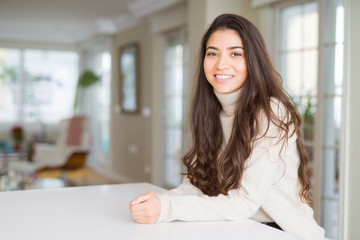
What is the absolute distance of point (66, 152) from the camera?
6410 mm

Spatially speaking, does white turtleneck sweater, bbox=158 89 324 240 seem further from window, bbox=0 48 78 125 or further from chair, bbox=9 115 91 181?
window, bbox=0 48 78 125

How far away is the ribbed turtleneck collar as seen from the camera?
4.32 feet

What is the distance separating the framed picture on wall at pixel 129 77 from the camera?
6438mm

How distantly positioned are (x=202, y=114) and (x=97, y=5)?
5.09 meters

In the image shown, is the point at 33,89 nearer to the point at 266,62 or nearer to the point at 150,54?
the point at 150,54

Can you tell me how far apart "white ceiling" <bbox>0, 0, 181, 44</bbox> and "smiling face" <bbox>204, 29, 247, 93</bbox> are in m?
3.81

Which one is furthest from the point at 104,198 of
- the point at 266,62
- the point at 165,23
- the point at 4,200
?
the point at 165,23

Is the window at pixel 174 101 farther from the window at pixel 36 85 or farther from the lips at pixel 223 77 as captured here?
the window at pixel 36 85

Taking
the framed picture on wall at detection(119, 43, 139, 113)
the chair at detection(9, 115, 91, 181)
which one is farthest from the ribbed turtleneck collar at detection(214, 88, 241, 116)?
the chair at detection(9, 115, 91, 181)

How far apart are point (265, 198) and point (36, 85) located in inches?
326

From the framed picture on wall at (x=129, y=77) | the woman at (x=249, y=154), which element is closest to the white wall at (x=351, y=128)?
the woman at (x=249, y=154)

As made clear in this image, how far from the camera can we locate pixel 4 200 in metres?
1.35

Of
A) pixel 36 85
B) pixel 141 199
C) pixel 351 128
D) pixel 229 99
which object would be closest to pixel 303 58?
pixel 351 128

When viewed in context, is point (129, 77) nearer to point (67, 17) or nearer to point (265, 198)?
point (67, 17)
